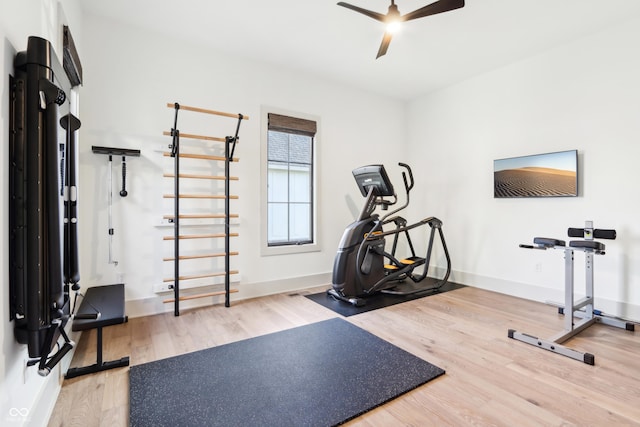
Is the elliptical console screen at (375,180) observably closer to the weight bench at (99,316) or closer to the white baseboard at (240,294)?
the white baseboard at (240,294)

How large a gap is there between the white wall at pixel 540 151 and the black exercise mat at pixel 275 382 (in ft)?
8.43

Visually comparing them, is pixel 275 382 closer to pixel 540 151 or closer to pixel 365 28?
pixel 365 28

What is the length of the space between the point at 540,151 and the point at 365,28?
2.60 meters

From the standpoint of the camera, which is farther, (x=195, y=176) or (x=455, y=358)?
(x=195, y=176)

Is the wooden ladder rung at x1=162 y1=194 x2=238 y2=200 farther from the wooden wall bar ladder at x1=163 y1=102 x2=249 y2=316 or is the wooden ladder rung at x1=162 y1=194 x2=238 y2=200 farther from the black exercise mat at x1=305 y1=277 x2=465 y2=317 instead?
the black exercise mat at x1=305 y1=277 x2=465 y2=317

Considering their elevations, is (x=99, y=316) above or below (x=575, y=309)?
above

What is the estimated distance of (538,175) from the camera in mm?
3896

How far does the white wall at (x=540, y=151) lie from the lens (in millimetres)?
3262

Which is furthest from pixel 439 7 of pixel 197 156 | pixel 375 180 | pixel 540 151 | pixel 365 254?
pixel 197 156

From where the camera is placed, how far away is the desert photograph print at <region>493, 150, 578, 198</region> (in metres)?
3.62

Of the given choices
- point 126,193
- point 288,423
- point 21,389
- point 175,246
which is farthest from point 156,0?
point 288,423

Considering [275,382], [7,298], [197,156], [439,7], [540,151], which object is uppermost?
[439,7]

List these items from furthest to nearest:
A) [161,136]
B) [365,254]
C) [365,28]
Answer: [365,254]
[161,136]
[365,28]

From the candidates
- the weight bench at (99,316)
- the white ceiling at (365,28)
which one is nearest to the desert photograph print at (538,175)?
the white ceiling at (365,28)
